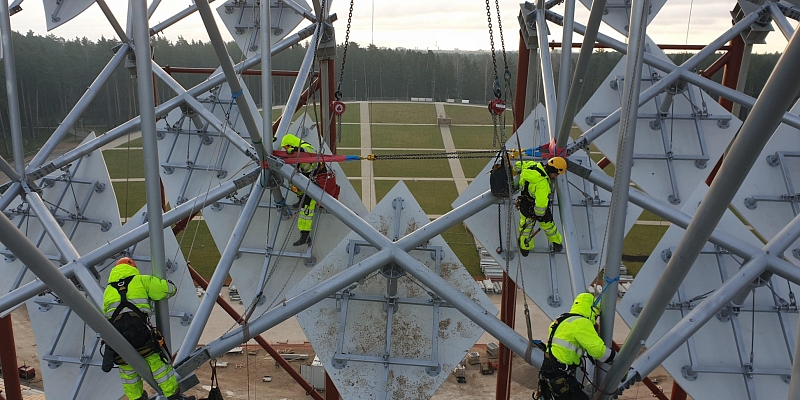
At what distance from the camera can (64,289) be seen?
5.93 metres

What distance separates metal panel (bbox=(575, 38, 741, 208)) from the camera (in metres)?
12.5

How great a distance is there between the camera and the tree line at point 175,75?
4950 cm

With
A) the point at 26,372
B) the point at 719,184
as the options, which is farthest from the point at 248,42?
the point at 26,372

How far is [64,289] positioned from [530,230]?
6945 millimetres

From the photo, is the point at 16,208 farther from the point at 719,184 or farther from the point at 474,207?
the point at 719,184

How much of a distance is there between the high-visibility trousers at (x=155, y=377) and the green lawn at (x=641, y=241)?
99.4 feet

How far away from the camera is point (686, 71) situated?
1179cm

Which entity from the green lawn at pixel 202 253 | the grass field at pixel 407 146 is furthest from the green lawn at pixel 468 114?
the green lawn at pixel 202 253

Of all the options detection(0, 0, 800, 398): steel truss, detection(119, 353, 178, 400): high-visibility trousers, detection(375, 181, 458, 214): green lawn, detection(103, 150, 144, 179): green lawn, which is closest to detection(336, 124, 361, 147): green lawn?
detection(375, 181, 458, 214): green lawn

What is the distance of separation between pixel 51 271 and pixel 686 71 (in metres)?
10.7

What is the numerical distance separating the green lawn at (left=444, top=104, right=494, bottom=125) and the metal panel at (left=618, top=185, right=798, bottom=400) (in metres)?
48.1

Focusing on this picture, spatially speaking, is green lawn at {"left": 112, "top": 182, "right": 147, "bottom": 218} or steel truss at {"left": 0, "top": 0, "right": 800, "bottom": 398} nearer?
steel truss at {"left": 0, "top": 0, "right": 800, "bottom": 398}

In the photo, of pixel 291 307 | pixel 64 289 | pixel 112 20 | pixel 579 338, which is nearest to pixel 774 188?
pixel 579 338

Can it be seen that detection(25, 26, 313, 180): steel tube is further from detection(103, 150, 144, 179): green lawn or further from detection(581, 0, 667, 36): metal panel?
detection(103, 150, 144, 179): green lawn
